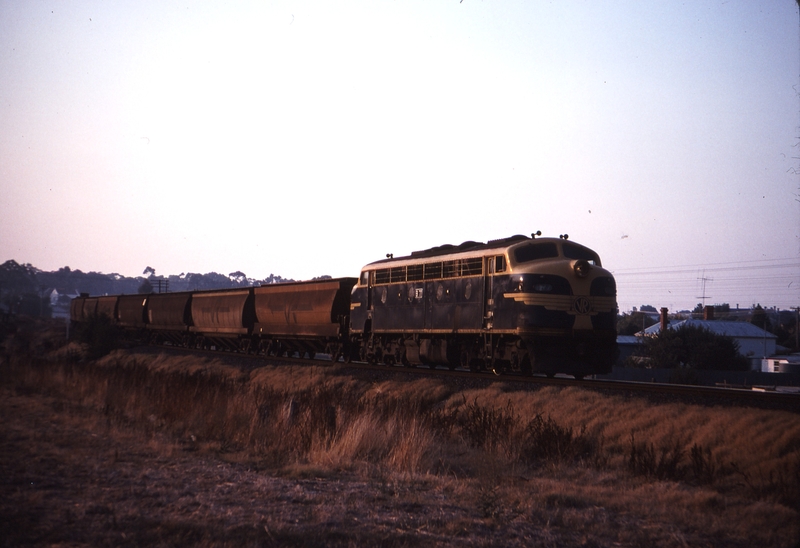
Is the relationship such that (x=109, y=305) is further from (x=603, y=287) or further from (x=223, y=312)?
(x=603, y=287)

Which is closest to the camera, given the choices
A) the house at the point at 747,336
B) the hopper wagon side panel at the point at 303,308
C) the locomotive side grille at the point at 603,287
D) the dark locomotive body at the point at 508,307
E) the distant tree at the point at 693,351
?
the dark locomotive body at the point at 508,307

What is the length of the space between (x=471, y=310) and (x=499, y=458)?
10902 mm

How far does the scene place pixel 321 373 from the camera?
24719 mm

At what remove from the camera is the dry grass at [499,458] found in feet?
24.6

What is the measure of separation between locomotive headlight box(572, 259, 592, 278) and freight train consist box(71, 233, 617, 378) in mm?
28

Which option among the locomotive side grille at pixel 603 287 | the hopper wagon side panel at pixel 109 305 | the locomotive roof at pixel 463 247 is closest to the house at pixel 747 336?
the hopper wagon side panel at pixel 109 305

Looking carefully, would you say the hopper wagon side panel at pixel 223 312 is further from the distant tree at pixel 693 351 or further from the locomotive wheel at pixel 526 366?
the distant tree at pixel 693 351

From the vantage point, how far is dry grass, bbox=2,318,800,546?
7.50 m

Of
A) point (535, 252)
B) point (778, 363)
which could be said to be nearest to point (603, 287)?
point (535, 252)

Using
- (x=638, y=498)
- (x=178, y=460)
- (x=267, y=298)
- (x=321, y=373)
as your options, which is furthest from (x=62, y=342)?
(x=638, y=498)

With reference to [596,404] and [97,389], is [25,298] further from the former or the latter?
[596,404]

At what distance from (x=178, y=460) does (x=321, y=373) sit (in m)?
15.0

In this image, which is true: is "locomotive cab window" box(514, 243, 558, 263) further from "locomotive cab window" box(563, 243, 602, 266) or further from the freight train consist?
"locomotive cab window" box(563, 243, 602, 266)

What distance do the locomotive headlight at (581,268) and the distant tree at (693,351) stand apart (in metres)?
48.8
